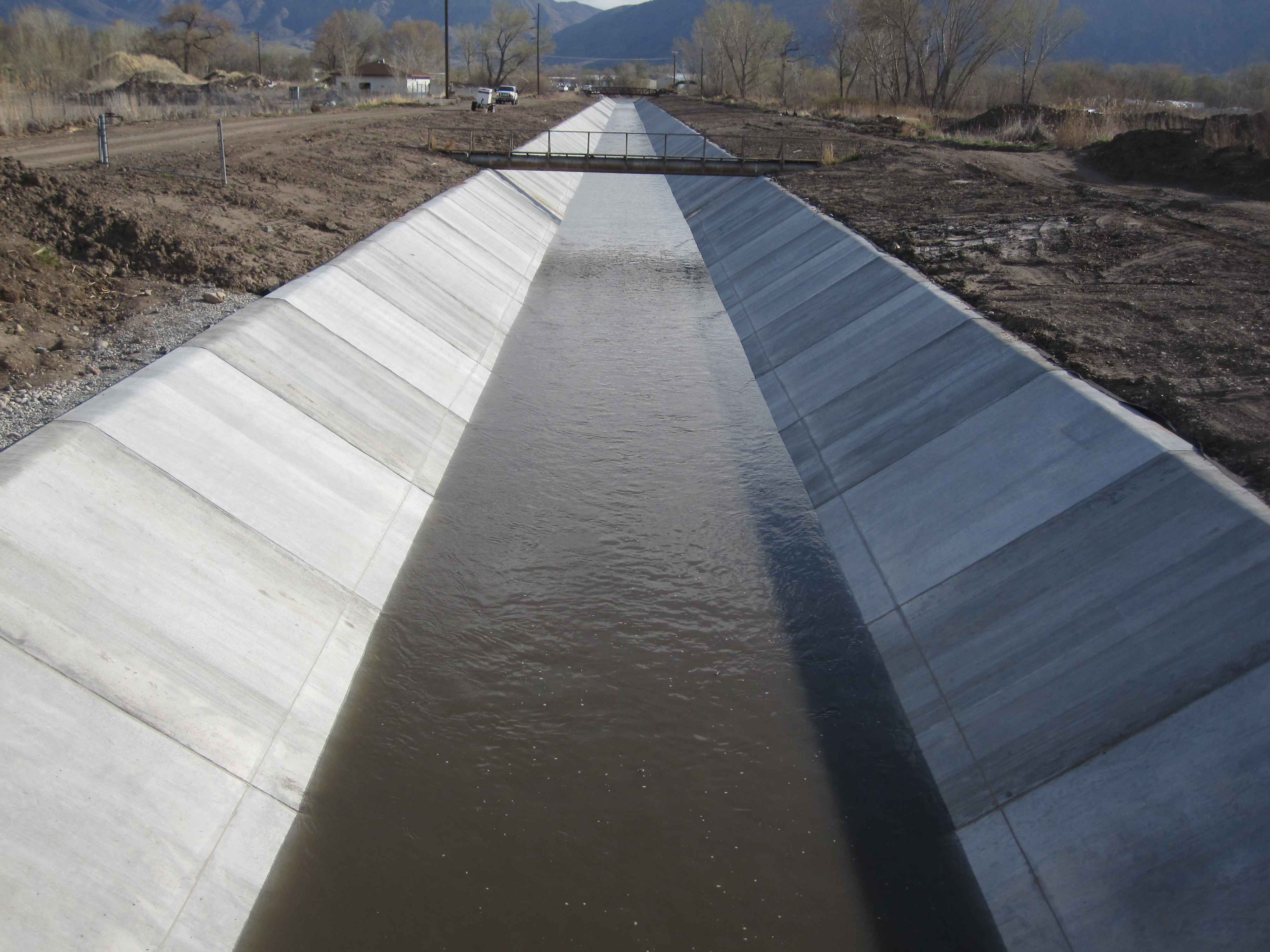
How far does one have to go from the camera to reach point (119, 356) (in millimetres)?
11992

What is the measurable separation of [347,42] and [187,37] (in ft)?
107

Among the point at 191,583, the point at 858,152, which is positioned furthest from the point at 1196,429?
the point at 858,152

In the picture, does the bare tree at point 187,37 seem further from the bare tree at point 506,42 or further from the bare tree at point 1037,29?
the bare tree at point 1037,29

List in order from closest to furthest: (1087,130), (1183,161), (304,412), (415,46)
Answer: (304,412) < (1183,161) < (1087,130) < (415,46)

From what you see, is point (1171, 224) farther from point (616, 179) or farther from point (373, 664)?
point (616, 179)

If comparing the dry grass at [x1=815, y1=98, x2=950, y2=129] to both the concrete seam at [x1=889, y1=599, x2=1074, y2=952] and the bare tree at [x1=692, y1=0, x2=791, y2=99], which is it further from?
the bare tree at [x1=692, y1=0, x2=791, y2=99]

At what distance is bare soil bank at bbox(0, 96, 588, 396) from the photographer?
41.5ft

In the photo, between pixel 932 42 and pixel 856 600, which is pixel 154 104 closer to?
pixel 932 42

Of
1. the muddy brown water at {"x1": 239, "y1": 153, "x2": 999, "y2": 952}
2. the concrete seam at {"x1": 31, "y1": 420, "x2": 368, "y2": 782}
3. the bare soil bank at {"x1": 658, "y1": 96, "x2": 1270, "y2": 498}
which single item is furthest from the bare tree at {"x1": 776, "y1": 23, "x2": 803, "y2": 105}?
the concrete seam at {"x1": 31, "y1": 420, "x2": 368, "y2": 782}

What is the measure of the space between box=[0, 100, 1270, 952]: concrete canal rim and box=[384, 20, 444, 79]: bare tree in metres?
123

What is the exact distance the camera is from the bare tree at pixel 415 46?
129250mm

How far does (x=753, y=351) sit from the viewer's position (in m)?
18.5

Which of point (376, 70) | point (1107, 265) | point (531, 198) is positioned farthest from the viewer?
point (376, 70)

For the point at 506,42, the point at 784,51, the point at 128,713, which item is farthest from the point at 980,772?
the point at 506,42
